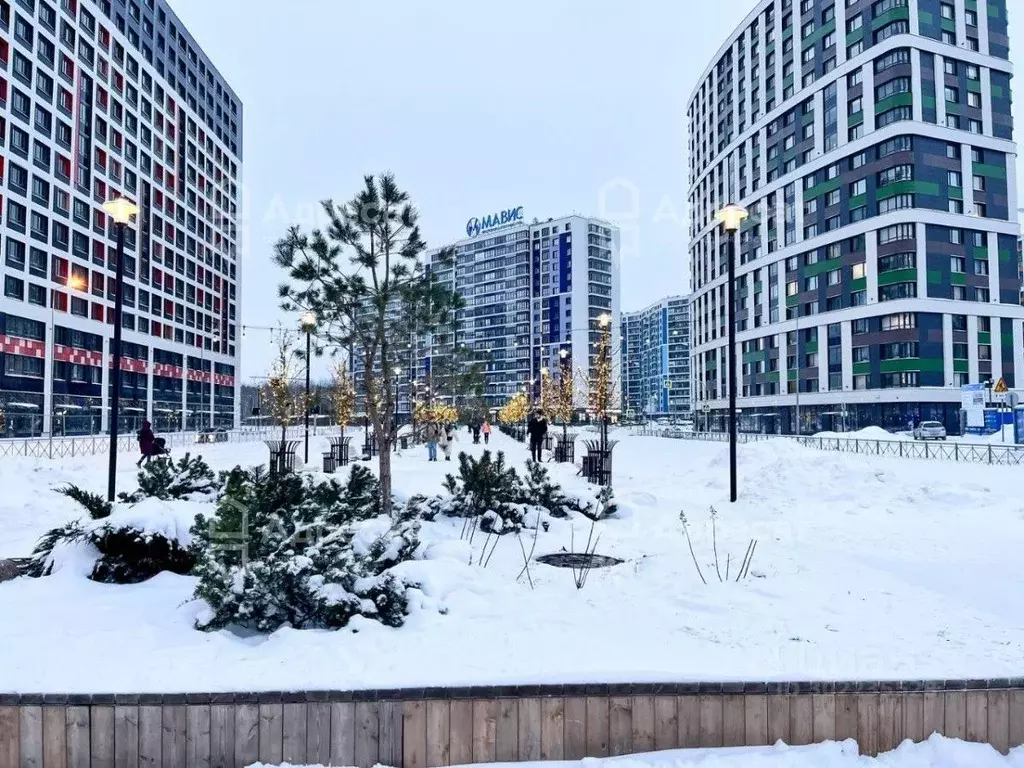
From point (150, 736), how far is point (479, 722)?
1989 mm

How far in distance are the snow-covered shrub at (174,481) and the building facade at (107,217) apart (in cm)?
3165

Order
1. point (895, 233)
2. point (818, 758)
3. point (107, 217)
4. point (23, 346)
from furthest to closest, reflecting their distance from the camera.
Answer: point (107, 217), point (895, 233), point (23, 346), point (818, 758)

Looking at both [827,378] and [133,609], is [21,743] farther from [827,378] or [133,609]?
[827,378]

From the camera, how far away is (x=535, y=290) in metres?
144

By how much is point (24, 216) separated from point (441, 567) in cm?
5375

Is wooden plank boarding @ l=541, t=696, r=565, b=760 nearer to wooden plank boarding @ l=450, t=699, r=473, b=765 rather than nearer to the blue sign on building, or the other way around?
wooden plank boarding @ l=450, t=699, r=473, b=765

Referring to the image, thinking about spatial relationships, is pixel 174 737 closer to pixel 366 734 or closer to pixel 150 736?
pixel 150 736

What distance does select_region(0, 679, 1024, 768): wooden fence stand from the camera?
4.02 metres

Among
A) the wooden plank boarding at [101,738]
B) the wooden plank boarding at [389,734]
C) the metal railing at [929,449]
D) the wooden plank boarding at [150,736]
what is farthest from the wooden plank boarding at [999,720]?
the metal railing at [929,449]

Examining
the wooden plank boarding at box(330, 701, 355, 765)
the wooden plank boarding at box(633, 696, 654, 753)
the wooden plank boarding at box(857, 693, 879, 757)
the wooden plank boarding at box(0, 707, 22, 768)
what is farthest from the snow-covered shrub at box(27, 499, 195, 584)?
the wooden plank boarding at box(857, 693, 879, 757)

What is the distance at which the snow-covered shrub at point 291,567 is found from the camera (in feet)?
17.7

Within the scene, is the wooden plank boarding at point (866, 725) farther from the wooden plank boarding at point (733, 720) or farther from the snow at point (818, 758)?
the wooden plank boarding at point (733, 720)

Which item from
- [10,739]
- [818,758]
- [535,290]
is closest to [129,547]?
[10,739]

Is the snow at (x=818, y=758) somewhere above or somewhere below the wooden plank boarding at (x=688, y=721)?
below
